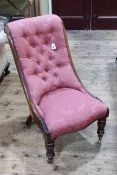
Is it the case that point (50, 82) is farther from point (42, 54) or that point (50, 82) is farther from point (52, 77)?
point (42, 54)

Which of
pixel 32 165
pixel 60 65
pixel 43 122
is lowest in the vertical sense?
pixel 32 165

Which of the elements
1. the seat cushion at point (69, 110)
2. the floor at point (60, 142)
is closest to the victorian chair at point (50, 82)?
the seat cushion at point (69, 110)

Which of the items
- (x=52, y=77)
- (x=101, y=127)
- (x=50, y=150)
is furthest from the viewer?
(x=52, y=77)

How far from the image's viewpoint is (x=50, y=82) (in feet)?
8.35

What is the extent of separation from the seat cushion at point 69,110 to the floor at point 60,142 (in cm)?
31

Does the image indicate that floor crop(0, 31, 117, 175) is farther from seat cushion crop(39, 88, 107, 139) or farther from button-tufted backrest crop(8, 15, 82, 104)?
button-tufted backrest crop(8, 15, 82, 104)

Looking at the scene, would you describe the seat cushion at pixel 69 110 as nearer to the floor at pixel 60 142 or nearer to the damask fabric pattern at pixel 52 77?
the damask fabric pattern at pixel 52 77

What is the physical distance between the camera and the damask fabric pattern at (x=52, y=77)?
7.40 ft

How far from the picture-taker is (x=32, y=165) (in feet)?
7.78

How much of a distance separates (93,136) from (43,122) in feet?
1.96

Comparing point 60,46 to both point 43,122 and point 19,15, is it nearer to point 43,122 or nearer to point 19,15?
point 43,122

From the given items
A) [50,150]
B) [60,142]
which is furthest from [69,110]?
[60,142]

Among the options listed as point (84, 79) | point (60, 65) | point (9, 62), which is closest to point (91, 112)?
point (60, 65)

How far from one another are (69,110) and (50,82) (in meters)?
0.36
